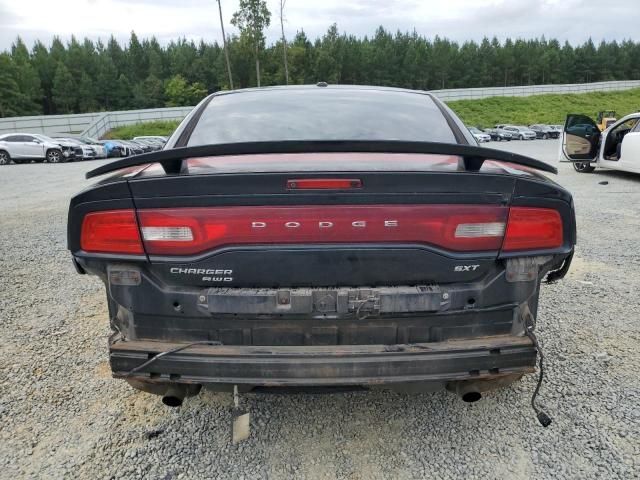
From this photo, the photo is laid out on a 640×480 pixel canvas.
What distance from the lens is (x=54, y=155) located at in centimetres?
2123

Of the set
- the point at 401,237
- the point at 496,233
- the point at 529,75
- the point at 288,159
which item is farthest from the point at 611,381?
the point at 529,75

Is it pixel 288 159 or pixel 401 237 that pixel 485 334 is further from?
pixel 288 159

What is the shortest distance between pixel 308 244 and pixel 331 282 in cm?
16

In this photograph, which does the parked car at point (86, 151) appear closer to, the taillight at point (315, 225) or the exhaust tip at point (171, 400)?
the exhaust tip at point (171, 400)

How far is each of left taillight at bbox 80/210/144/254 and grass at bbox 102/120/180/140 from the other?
41672mm

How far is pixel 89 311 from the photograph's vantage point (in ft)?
11.6

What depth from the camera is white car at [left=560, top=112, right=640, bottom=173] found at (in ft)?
31.4

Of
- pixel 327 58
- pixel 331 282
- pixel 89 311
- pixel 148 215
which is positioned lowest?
pixel 89 311

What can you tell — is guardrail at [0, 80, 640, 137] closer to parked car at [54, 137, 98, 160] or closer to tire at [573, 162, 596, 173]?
parked car at [54, 137, 98, 160]

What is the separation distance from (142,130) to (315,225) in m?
44.3

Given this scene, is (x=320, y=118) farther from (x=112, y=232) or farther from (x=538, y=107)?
(x=538, y=107)

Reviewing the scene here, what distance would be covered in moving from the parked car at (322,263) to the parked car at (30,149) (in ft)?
75.8

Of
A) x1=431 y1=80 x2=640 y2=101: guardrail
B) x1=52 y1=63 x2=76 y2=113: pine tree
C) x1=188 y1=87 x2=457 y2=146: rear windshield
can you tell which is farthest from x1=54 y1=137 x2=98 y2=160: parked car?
x1=52 y1=63 x2=76 y2=113: pine tree

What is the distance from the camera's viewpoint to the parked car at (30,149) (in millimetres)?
20547
